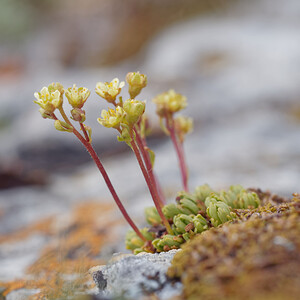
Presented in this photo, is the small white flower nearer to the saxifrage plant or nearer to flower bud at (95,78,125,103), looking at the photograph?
the saxifrage plant

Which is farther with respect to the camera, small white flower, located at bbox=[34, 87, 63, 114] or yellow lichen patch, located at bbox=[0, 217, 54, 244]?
yellow lichen patch, located at bbox=[0, 217, 54, 244]

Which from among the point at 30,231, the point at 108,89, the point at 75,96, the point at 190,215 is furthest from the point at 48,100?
the point at 30,231

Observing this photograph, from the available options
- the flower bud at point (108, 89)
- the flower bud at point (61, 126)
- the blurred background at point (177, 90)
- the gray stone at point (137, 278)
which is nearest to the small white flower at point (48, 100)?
the flower bud at point (61, 126)

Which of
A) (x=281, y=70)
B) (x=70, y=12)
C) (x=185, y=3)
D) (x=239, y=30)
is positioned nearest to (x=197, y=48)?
(x=239, y=30)

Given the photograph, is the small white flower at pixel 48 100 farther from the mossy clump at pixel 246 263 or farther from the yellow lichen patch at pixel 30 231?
the yellow lichen patch at pixel 30 231

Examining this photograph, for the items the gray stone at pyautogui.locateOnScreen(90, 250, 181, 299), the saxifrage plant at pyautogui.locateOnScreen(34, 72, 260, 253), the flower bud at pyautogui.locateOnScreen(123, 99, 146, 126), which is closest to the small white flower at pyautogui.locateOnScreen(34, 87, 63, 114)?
the saxifrage plant at pyautogui.locateOnScreen(34, 72, 260, 253)

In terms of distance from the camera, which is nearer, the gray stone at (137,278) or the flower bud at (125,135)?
the gray stone at (137,278)
